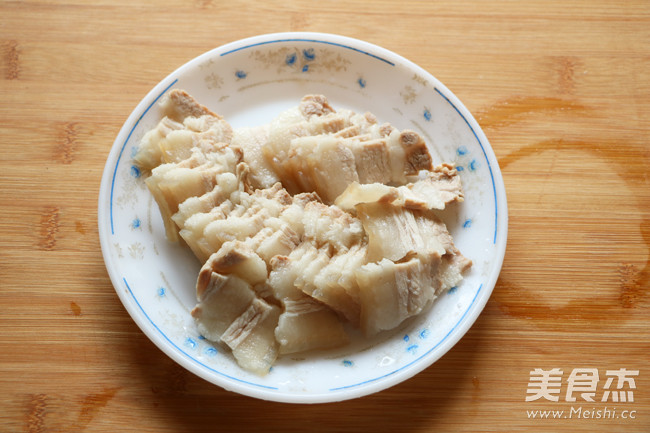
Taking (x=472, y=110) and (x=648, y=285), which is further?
(x=472, y=110)

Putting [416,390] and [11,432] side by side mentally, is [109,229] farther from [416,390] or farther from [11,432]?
[416,390]

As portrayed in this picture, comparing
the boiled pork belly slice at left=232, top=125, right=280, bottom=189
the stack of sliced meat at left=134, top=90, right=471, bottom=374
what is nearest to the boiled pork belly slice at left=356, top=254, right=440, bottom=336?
the stack of sliced meat at left=134, top=90, right=471, bottom=374

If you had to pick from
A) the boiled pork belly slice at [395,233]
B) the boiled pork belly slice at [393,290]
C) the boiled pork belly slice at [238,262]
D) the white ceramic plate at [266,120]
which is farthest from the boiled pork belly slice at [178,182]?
the boiled pork belly slice at [393,290]

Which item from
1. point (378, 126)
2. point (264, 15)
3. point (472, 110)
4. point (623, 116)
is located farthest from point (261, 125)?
point (623, 116)

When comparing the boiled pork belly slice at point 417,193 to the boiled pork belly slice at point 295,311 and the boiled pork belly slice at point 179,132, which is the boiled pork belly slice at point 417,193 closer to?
the boiled pork belly slice at point 295,311

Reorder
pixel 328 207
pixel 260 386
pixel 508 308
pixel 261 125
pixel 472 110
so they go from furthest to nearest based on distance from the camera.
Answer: pixel 472 110, pixel 261 125, pixel 508 308, pixel 328 207, pixel 260 386

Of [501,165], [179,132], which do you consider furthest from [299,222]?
[501,165]

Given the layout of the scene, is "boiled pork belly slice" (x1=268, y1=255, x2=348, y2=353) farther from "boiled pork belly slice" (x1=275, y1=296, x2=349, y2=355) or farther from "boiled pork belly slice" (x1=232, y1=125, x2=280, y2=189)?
"boiled pork belly slice" (x1=232, y1=125, x2=280, y2=189)

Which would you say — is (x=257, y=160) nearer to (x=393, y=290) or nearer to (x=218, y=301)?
(x=218, y=301)
